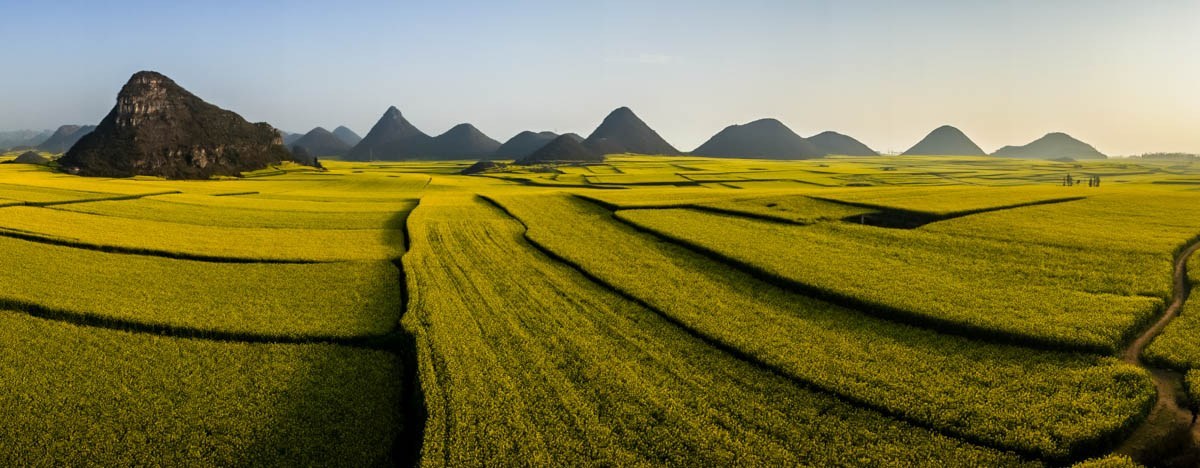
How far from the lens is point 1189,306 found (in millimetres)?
17000

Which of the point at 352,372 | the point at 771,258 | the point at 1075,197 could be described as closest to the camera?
the point at 352,372

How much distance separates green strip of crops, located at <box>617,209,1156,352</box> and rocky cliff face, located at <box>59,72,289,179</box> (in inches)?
3736

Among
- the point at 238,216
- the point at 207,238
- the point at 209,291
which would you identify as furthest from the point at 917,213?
the point at 238,216

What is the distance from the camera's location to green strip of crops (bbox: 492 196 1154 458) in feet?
35.5

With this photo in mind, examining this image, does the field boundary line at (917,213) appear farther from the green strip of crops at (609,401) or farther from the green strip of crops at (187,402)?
the green strip of crops at (187,402)

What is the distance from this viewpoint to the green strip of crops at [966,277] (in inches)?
609

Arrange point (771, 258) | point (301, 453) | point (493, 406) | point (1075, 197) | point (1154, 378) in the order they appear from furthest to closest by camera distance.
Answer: point (1075, 197) < point (771, 258) < point (1154, 378) < point (493, 406) < point (301, 453)

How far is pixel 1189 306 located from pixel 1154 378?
701 cm

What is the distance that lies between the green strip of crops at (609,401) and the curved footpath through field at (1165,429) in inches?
114

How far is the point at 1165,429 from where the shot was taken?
35.5 feet

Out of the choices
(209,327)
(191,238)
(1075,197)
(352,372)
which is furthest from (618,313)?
(1075,197)

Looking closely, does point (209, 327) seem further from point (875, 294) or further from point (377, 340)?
point (875, 294)

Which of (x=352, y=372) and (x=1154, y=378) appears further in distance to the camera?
(x=352, y=372)

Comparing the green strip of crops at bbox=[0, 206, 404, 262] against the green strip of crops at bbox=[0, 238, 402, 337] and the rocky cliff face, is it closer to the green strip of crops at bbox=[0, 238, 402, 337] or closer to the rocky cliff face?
the green strip of crops at bbox=[0, 238, 402, 337]
